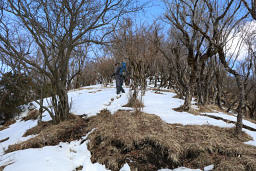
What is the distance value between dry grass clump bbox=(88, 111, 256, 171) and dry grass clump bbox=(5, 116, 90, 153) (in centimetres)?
75

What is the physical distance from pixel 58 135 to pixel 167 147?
2.96 m

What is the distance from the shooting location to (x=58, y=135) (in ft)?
12.4

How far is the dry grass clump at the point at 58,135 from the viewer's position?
345 centimetres

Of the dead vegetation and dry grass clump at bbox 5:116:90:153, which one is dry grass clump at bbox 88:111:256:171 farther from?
dry grass clump at bbox 5:116:90:153

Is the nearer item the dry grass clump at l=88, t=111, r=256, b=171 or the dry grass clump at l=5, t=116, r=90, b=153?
the dry grass clump at l=88, t=111, r=256, b=171

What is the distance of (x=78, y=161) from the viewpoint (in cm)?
280

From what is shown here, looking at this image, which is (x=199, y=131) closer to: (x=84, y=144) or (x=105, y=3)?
(x=84, y=144)

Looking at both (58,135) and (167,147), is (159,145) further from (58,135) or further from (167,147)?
(58,135)

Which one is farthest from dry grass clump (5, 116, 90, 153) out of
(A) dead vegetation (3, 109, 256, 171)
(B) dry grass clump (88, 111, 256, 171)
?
(B) dry grass clump (88, 111, 256, 171)

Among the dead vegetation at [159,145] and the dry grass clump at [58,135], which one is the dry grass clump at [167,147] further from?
the dry grass clump at [58,135]

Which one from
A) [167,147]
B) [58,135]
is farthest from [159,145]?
[58,135]

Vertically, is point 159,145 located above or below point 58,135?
above

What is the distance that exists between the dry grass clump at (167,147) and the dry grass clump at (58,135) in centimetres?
75

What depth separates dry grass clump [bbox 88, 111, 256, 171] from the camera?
2426 millimetres
